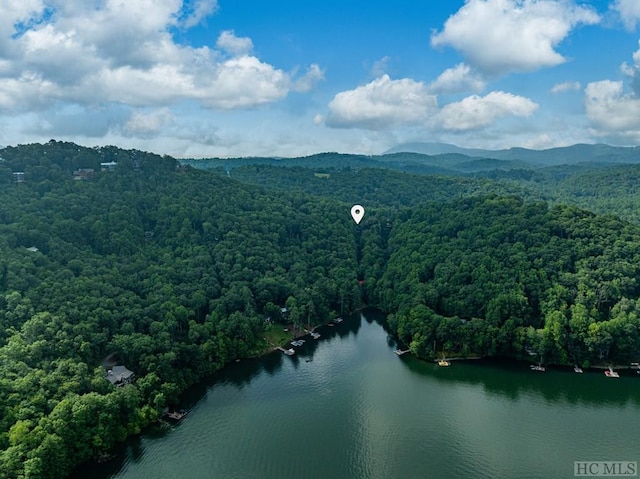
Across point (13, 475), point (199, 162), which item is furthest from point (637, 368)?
point (199, 162)

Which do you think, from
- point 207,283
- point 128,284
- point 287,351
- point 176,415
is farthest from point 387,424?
point 128,284

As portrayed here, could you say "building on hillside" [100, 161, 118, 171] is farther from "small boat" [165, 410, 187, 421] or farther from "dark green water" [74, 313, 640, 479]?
"small boat" [165, 410, 187, 421]

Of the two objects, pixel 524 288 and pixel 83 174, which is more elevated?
pixel 83 174

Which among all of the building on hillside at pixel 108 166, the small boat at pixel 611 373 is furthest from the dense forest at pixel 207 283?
the small boat at pixel 611 373

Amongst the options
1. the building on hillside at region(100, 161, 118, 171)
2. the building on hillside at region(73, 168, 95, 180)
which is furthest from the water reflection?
the building on hillside at region(100, 161, 118, 171)

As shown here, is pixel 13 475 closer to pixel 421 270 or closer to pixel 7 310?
pixel 7 310

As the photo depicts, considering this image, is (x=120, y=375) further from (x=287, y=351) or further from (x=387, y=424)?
(x=387, y=424)
